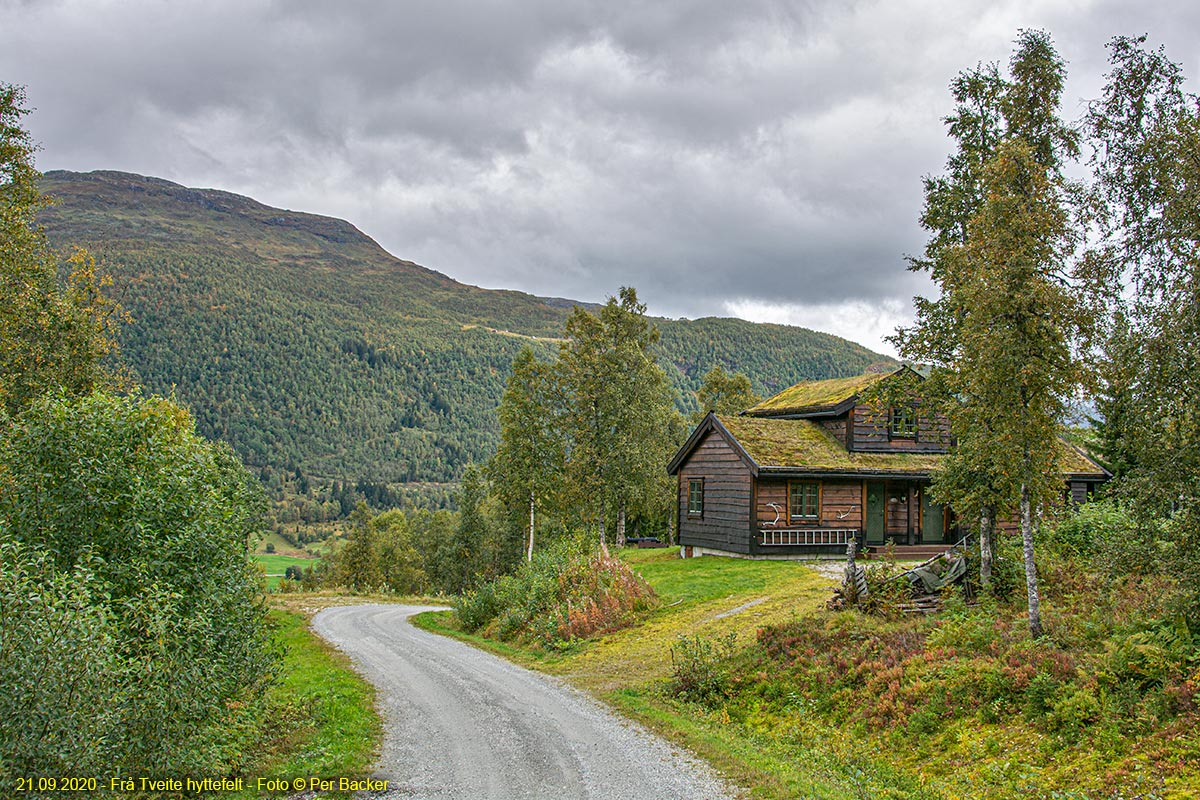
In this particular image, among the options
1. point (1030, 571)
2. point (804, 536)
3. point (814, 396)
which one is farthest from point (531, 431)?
point (1030, 571)

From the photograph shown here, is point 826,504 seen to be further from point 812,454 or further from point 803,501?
point 812,454

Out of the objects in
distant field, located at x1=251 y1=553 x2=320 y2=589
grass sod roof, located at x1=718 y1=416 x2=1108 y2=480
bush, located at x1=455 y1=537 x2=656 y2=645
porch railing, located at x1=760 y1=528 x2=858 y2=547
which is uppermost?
grass sod roof, located at x1=718 y1=416 x2=1108 y2=480

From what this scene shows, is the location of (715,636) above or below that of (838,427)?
below

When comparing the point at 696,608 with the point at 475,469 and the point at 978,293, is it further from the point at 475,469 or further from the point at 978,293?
the point at 475,469

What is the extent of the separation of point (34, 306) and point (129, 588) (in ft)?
43.9

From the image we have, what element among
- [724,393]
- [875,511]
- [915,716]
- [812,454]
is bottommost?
[915,716]

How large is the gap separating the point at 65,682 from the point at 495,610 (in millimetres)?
17713

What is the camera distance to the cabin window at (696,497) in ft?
98.9

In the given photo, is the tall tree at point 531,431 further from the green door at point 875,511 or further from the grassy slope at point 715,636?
the green door at point 875,511

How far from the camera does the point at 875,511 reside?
28.7 m

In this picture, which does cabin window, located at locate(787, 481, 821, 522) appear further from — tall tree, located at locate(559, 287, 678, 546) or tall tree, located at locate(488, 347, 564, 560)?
tall tree, located at locate(488, 347, 564, 560)

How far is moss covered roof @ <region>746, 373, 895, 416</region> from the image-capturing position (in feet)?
95.5

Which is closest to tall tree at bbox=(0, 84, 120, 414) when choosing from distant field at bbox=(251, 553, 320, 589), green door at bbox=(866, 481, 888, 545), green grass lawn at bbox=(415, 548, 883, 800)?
green grass lawn at bbox=(415, 548, 883, 800)

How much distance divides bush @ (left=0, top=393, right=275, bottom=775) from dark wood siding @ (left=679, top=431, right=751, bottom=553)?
19.4 m
